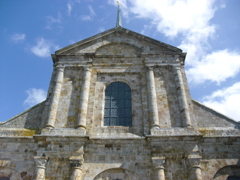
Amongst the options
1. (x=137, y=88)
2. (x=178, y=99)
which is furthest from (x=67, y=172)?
(x=178, y=99)

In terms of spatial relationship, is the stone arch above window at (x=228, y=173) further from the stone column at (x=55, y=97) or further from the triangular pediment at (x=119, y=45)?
the stone column at (x=55, y=97)

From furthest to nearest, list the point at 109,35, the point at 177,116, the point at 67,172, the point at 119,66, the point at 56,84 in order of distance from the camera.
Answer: the point at 109,35 → the point at 119,66 → the point at 56,84 → the point at 177,116 → the point at 67,172

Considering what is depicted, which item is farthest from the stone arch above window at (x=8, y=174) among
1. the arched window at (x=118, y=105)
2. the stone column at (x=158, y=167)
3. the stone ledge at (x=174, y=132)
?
the stone ledge at (x=174, y=132)

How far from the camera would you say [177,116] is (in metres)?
12.3

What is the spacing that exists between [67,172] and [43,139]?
1.99m

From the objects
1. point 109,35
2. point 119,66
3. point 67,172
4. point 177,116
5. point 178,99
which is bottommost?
point 67,172

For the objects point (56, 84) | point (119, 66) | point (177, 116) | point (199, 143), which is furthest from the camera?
point (119, 66)

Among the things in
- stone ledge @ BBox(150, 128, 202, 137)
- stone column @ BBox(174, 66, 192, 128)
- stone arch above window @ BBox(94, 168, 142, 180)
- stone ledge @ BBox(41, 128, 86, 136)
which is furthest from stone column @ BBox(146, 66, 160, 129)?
stone ledge @ BBox(41, 128, 86, 136)

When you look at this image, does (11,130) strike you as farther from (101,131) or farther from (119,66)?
(119,66)

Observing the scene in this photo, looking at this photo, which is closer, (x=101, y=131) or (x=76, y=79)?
(x=101, y=131)

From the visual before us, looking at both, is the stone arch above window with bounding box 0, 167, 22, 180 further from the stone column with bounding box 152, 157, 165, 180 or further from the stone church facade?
the stone column with bounding box 152, 157, 165, 180

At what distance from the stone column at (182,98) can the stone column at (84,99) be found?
5.16m

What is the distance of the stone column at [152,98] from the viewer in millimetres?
11838

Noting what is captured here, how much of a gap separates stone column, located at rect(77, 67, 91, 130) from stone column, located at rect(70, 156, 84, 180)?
1727 mm
